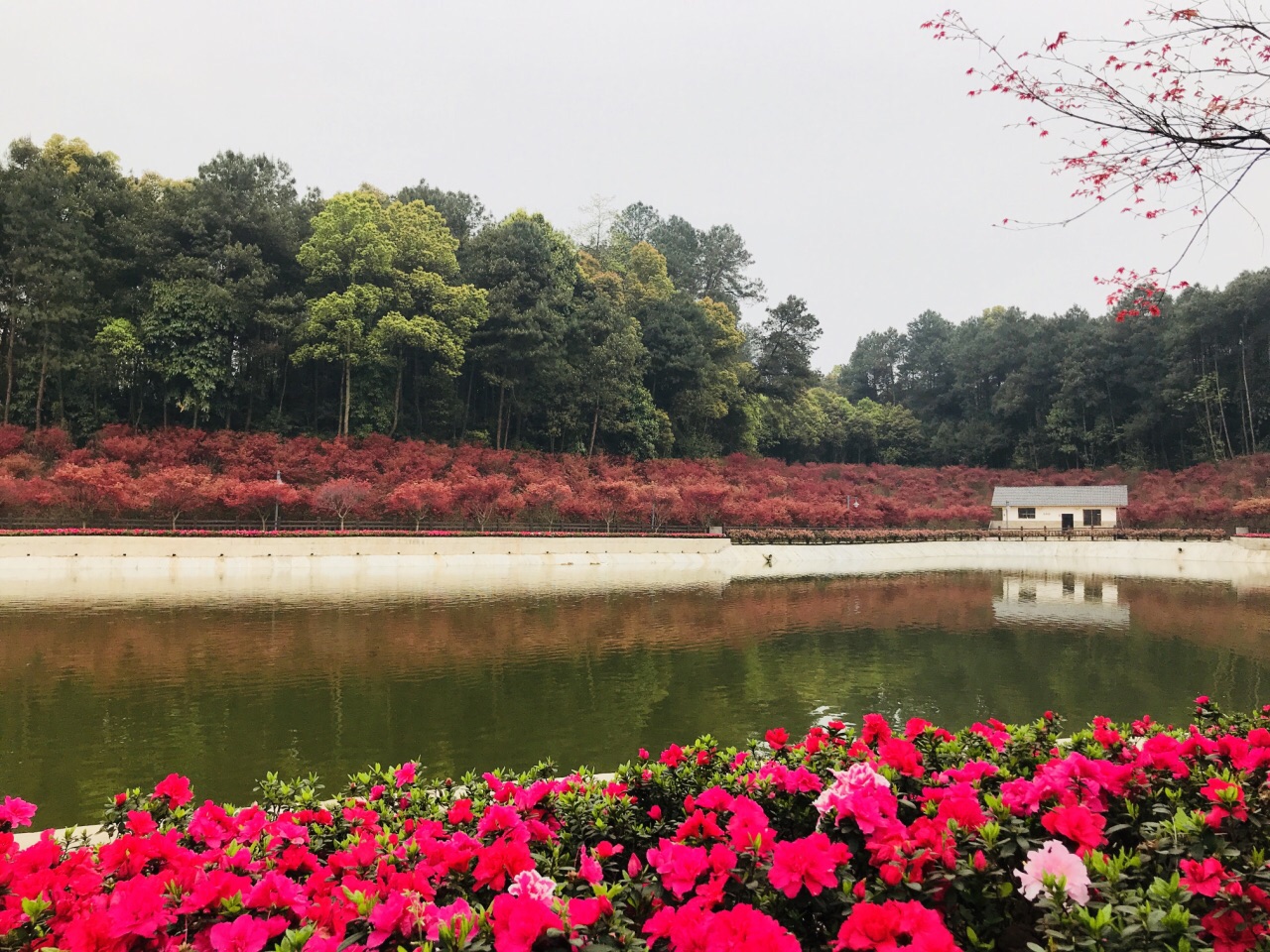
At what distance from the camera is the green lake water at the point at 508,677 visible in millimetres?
6758

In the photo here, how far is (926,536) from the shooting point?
1398 inches

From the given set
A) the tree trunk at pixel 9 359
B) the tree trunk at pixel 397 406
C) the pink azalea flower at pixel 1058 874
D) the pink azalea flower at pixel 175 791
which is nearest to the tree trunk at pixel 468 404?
the tree trunk at pixel 397 406

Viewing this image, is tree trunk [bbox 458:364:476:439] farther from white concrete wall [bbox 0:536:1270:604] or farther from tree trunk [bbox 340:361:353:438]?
white concrete wall [bbox 0:536:1270:604]

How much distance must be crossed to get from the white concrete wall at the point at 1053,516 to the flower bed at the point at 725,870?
4357 centimetres

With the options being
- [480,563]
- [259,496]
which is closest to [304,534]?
[259,496]

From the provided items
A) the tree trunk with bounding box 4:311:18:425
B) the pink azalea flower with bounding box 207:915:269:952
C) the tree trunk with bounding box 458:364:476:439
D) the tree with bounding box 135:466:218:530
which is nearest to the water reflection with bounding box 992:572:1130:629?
the pink azalea flower with bounding box 207:915:269:952

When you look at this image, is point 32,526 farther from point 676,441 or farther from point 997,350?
point 997,350

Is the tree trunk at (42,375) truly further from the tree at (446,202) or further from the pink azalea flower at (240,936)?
the pink azalea flower at (240,936)

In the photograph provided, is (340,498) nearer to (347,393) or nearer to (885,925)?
(347,393)

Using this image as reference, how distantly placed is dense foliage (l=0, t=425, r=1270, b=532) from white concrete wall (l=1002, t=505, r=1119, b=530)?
0.86m

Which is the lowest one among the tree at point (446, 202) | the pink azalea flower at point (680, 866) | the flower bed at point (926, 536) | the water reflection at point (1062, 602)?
the water reflection at point (1062, 602)

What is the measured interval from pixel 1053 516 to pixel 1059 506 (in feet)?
2.19

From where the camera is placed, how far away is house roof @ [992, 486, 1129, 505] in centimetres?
4050

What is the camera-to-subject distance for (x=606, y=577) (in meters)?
23.6
